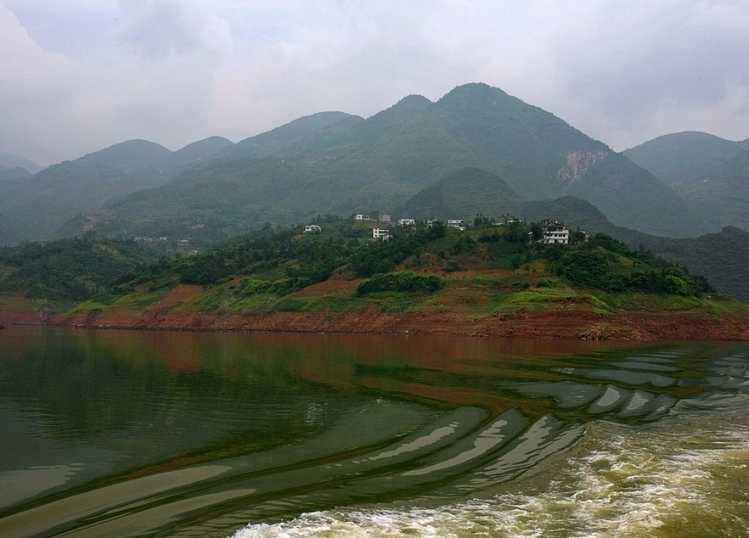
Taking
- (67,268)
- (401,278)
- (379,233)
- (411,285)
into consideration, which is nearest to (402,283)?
(401,278)

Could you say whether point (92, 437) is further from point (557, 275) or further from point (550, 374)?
point (557, 275)

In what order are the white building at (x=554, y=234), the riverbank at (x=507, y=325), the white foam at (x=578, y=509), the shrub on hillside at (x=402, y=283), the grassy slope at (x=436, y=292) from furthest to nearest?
the white building at (x=554, y=234), the shrub on hillside at (x=402, y=283), the grassy slope at (x=436, y=292), the riverbank at (x=507, y=325), the white foam at (x=578, y=509)

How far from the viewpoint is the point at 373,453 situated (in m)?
17.6

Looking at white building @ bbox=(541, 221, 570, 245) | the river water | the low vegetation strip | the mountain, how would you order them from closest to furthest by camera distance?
1. the river water
2. the low vegetation strip
3. white building @ bbox=(541, 221, 570, 245)
4. the mountain

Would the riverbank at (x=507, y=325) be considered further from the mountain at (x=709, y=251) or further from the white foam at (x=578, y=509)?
the white foam at (x=578, y=509)

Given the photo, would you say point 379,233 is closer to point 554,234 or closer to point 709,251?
point 554,234

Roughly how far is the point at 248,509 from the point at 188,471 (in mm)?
3545

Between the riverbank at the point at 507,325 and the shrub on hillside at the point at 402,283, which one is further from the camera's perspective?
the shrub on hillside at the point at 402,283

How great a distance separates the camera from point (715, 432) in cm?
2081

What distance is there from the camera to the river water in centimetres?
1197

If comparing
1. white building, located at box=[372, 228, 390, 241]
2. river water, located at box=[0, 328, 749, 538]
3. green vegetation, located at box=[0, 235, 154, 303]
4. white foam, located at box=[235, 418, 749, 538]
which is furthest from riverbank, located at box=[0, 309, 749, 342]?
white foam, located at box=[235, 418, 749, 538]

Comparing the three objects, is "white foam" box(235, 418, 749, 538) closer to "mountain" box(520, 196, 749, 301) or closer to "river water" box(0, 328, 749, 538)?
"river water" box(0, 328, 749, 538)

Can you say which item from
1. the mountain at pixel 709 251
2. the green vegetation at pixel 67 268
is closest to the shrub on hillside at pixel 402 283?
the mountain at pixel 709 251

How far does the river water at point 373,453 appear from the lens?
12.0 m
